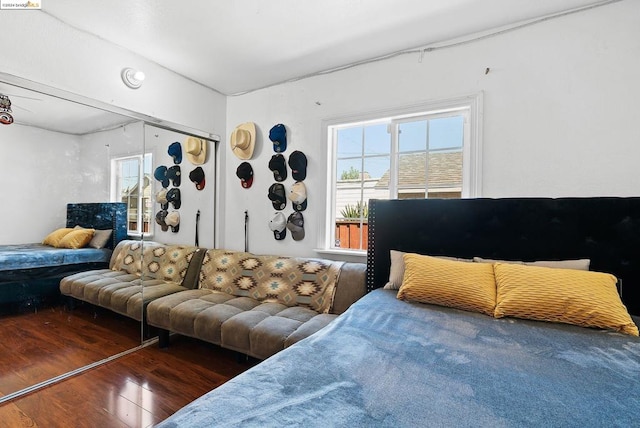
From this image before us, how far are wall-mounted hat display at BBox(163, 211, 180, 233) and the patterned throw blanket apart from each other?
47 cm

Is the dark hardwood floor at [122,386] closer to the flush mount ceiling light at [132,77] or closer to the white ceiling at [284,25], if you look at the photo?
the flush mount ceiling light at [132,77]

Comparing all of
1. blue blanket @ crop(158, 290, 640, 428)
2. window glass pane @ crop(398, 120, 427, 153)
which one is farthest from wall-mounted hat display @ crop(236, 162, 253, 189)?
blue blanket @ crop(158, 290, 640, 428)

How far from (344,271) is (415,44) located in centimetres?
199

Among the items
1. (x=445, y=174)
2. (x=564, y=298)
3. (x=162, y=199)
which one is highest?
(x=445, y=174)

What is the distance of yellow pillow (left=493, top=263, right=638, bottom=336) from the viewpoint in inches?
56.2

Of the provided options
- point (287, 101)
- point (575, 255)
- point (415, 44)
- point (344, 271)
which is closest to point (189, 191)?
point (287, 101)

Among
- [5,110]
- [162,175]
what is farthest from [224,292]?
[5,110]

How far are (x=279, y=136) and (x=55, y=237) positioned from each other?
2063mm

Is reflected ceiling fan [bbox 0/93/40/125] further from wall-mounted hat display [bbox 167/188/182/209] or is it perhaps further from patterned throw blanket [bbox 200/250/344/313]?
patterned throw blanket [bbox 200/250/344/313]

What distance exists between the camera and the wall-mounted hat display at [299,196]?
2916mm

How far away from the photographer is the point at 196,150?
3.29 meters

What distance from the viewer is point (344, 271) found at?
2.50m

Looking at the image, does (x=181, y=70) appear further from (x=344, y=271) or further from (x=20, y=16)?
(x=344, y=271)

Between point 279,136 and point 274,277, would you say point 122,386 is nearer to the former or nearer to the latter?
point 274,277
